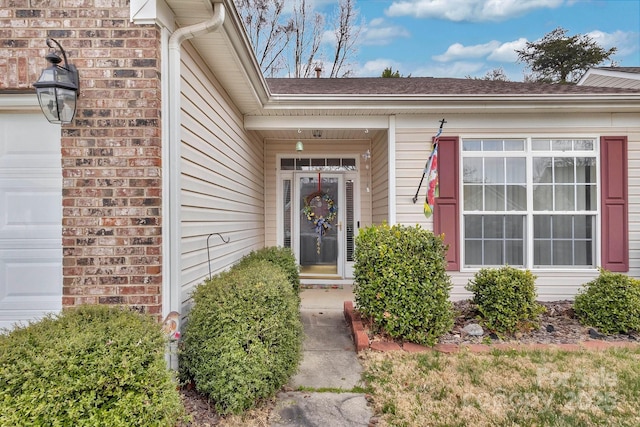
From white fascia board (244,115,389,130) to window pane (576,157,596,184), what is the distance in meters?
2.77

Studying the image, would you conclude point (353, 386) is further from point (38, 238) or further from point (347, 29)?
point (347, 29)

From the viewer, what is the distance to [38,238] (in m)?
2.39

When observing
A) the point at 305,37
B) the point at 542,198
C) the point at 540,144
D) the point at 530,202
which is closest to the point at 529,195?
the point at 530,202

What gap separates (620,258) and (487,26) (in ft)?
45.5

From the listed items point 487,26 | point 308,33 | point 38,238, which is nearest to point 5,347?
point 38,238

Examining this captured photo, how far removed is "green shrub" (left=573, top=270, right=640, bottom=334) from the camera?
11.7ft

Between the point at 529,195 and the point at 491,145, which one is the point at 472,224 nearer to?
the point at 529,195

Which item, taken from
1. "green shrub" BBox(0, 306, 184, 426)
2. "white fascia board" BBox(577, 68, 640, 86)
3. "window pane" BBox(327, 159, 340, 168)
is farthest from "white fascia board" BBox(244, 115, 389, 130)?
"white fascia board" BBox(577, 68, 640, 86)

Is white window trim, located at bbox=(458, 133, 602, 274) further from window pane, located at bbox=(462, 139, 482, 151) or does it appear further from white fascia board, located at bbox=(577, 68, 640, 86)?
white fascia board, located at bbox=(577, 68, 640, 86)

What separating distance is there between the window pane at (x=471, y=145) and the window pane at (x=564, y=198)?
4.11 feet

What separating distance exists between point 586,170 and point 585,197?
0.38 meters

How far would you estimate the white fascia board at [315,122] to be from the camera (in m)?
4.82

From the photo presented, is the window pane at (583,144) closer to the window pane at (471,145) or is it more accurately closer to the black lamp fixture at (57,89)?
the window pane at (471,145)

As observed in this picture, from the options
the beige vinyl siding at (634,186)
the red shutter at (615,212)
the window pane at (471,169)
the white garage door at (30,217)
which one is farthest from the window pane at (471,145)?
the white garage door at (30,217)
